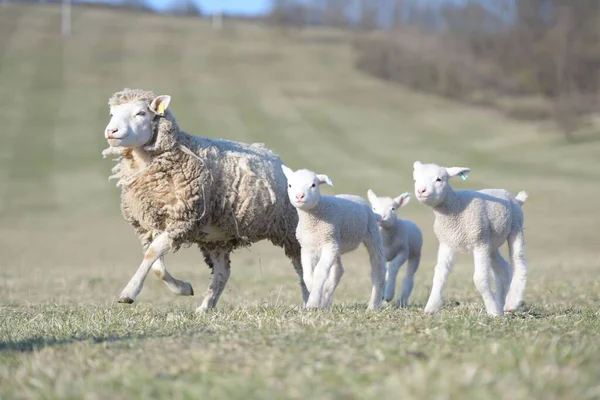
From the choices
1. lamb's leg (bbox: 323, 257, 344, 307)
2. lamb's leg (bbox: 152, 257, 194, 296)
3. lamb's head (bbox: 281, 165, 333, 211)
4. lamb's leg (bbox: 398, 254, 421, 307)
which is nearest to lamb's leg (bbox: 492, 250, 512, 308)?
lamb's leg (bbox: 398, 254, 421, 307)

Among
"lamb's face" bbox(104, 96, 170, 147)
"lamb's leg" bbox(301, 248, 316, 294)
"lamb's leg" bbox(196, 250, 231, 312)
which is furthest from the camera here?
"lamb's leg" bbox(196, 250, 231, 312)

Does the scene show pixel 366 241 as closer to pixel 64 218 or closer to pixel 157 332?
pixel 157 332

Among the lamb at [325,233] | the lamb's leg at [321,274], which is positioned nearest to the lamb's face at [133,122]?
the lamb at [325,233]

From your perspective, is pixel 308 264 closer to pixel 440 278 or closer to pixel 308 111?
pixel 440 278

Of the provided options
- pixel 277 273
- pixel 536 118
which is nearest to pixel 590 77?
pixel 536 118

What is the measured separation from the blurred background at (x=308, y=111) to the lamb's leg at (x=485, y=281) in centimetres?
254

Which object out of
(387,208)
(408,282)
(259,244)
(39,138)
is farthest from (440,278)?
(39,138)

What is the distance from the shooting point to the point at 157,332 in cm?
673

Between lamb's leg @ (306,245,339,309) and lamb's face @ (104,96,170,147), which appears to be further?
lamb's face @ (104,96,170,147)

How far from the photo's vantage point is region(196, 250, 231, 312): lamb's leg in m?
10.1

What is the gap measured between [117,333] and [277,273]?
32.3ft

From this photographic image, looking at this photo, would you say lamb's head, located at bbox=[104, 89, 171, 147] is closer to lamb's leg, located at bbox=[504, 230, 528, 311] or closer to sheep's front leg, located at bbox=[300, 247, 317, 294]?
sheep's front leg, located at bbox=[300, 247, 317, 294]

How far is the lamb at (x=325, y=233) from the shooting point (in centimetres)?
862

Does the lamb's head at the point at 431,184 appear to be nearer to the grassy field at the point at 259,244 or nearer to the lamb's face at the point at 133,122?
the grassy field at the point at 259,244
